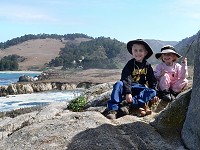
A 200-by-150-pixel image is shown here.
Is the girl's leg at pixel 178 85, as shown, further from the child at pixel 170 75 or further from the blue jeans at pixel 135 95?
the blue jeans at pixel 135 95

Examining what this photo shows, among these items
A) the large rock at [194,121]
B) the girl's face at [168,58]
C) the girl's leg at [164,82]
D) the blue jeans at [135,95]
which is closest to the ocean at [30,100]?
the girl's face at [168,58]

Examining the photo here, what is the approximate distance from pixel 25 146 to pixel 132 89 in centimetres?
321

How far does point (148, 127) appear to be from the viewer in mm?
8156

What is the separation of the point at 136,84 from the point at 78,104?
233 centimetres

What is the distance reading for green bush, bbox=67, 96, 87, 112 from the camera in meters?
11.2

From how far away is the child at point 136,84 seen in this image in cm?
912

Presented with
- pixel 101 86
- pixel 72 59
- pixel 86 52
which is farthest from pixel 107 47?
pixel 101 86

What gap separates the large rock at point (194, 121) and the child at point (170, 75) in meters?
2.33

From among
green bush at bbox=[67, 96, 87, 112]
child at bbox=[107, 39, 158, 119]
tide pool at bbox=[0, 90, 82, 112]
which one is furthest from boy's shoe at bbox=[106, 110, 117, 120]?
tide pool at bbox=[0, 90, 82, 112]

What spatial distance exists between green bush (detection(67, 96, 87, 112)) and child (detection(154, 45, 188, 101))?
2371 mm

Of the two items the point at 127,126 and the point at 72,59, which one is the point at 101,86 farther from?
the point at 72,59

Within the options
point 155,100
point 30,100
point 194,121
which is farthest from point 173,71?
point 30,100

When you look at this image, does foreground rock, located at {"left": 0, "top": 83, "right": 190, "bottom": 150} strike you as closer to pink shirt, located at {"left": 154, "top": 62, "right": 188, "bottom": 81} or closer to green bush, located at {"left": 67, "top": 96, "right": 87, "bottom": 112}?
pink shirt, located at {"left": 154, "top": 62, "right": 188, "bottom": 81}

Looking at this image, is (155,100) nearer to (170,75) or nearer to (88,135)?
(170,75)
